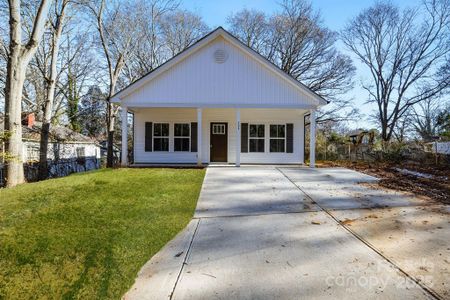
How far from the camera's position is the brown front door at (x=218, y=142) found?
589 inches

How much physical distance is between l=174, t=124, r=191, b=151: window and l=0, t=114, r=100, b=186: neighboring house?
6397 mm

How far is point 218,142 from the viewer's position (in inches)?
590

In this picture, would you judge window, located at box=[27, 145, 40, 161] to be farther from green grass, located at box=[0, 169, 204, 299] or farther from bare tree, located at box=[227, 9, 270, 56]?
bare tree, located at box=[227, 9, 270, 56]

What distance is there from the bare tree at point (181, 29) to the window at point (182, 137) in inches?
506

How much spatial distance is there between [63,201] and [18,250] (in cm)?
253

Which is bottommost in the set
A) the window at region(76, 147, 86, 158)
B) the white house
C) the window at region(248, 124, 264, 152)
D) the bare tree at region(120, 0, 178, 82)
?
the window at region(76, 147, 86, 158)

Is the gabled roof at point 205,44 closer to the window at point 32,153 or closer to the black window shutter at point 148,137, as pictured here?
the black window shutter at point 148,137

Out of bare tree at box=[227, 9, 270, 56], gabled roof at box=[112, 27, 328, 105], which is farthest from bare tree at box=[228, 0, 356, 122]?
gabled roof at box=[112, 27, 328, 105]

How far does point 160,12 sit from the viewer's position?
2186cm

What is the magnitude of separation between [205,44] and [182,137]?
443cm

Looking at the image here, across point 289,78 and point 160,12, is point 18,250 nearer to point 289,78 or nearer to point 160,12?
point 289,78

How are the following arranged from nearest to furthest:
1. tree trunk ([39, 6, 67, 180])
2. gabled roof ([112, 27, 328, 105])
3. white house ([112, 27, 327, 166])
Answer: gabled roof ([112, 27, 328, 105]) < white house ([112, 27, 327, 166]) < tree trunk ([39, 6, 67, 180])

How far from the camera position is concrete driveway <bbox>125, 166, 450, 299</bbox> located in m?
3.13

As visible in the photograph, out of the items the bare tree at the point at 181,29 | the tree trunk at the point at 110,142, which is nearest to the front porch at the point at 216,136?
the tree trunk at the point at 110,142
